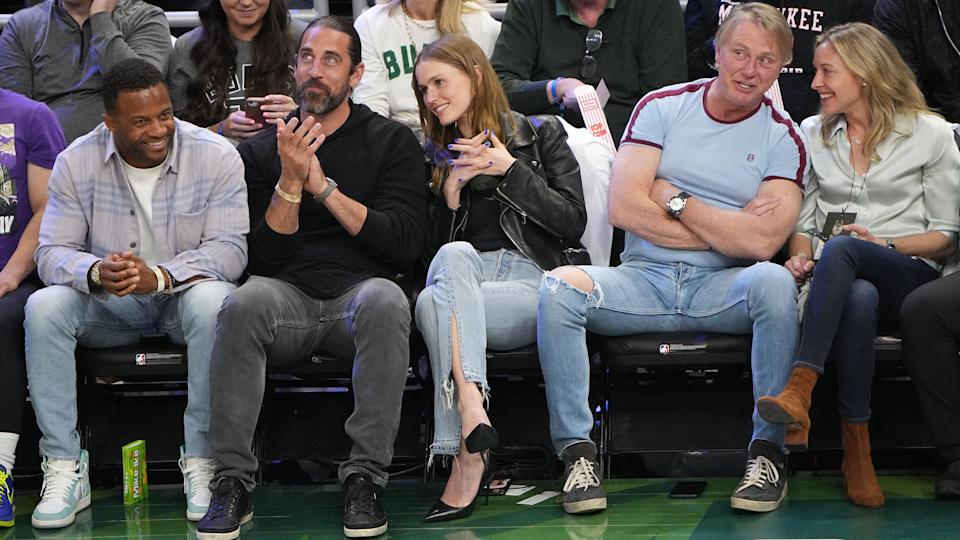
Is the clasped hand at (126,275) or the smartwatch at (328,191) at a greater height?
the smartwatch at (328,191)

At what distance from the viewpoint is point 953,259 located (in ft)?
13.4

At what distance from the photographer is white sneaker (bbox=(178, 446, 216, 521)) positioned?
12.2ft

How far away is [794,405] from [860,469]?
0.38 metres

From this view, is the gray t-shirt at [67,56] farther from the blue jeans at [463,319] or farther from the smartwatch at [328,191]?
the blue jeans at [463,319]

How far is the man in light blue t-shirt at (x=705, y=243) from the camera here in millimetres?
3695

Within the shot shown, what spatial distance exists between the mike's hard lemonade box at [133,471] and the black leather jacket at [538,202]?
3.75 feet

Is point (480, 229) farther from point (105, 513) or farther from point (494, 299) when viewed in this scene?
point (105, 513)

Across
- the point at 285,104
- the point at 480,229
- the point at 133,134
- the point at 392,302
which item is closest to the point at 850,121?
the point at 480,229

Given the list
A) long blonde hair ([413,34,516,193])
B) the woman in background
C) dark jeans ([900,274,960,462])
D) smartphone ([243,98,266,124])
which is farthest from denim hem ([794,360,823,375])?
the woman in background

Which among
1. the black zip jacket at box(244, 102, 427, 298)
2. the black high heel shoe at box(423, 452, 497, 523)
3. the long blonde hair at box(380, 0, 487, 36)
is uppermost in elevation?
A: the long blonde hair at box(380, 0, 487, 36)

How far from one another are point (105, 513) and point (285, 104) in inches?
60.4

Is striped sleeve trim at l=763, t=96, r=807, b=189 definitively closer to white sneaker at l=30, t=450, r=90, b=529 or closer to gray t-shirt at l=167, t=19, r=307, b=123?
gray t-shirt at l=167, t=19, r=307, b=123

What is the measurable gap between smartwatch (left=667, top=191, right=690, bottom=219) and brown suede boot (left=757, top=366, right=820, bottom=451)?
650 mm

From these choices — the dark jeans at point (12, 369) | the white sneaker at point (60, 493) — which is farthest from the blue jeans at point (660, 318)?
the dark jeans at point (12, 369)
